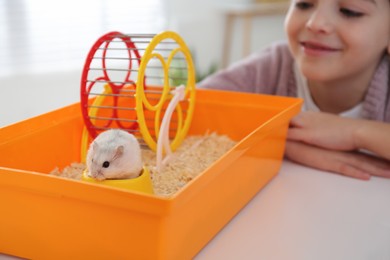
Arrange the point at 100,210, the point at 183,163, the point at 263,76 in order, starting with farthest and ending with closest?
the point at 263,76, the point at 183,163, the point at 100,210

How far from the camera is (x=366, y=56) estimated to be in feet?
3.17

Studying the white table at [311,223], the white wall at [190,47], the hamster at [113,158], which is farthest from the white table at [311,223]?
the white wall at [190,47]

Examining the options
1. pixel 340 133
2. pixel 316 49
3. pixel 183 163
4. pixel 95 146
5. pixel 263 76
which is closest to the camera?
pixel 95 146

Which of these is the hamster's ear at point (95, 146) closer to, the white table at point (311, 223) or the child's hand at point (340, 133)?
the white table at point (311, 223)

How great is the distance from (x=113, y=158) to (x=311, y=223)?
296 mm

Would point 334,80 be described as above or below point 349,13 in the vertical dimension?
below

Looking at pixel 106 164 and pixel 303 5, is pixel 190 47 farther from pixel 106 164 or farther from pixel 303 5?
pixel 106 164

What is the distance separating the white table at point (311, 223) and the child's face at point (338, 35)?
28 centimetres

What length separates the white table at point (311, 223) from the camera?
1.80 ft

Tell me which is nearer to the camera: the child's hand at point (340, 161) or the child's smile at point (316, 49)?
the child's hand at point (340, 161)

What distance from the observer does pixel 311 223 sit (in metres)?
0.62

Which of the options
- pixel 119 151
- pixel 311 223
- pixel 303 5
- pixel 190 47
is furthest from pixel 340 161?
pixel 190 47

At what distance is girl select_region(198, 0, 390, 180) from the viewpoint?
841mm

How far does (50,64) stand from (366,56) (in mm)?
1116
